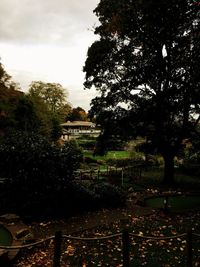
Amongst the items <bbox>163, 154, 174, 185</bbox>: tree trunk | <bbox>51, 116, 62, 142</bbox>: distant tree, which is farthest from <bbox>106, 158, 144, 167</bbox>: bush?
<bbox>51, 116, 62, 142</bbox>: distant tree

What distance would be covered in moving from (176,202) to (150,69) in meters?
8.78

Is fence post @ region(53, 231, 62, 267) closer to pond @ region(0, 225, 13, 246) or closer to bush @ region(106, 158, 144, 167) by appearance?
pond @ region(0, 225, 13, 246)

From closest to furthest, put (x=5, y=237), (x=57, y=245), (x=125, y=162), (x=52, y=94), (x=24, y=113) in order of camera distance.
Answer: (x=57, y=245) < (x=5, y=237) < (x=125, y=162) < (x=24, y=113) < (x=52, y=94)

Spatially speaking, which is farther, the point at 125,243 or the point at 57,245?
the point at 125,243

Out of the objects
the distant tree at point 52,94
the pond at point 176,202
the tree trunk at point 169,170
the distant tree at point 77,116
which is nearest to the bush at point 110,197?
the pond at point 176,202

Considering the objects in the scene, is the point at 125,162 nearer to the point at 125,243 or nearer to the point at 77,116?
the point at 125,243

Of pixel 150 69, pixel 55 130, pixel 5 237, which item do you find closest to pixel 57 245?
pixel 5 237

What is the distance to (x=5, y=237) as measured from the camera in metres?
10.5

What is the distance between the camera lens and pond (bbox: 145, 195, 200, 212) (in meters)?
16.2

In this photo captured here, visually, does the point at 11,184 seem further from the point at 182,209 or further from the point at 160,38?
the point at 160,38

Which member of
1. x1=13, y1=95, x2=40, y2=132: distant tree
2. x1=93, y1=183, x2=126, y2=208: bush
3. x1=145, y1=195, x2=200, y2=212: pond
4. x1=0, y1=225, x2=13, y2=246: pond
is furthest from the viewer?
x1=13, y1=95, x2=40, y2=132: distant tree

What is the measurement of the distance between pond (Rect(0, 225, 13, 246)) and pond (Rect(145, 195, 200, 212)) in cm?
776

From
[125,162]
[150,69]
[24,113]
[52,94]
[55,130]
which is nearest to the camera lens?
[150,69]

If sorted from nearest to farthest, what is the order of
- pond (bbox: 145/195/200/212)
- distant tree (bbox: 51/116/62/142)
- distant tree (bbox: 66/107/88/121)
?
pond (bbox: 145/195/200/212) < distant tree (bbox: 51/116/62/142) < distant tree (bbox: 66/107/88/121)
